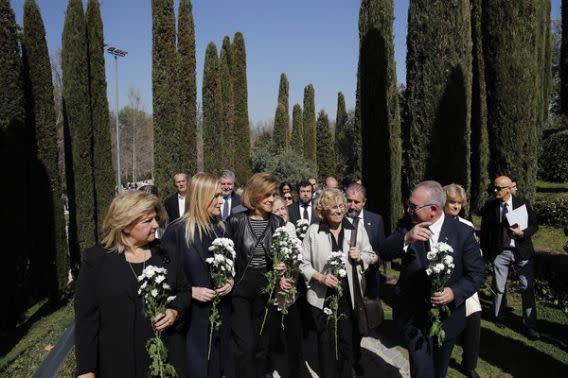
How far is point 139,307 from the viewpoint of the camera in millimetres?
3172

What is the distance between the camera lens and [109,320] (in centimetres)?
309

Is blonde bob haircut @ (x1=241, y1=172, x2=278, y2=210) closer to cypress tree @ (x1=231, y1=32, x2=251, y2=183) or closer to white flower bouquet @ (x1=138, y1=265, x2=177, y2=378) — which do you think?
white flower bouquet @ (x1=138, y1=265, x2=177, y2=378)

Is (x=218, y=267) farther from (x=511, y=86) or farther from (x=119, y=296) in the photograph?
(x=511, y=86)

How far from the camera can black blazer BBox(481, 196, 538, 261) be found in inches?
262

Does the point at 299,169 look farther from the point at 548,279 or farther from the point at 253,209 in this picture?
the point at 253,209

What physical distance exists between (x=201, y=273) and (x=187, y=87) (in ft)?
68.9

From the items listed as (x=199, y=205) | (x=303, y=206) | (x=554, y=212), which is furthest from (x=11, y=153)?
(x=554, y=212)

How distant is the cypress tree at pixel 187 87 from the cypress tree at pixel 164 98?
1.79 m

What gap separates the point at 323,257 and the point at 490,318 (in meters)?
4.27

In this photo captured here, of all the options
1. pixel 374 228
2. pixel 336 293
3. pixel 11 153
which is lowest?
pixel 336 293

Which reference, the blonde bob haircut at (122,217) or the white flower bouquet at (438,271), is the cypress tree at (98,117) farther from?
the white flower bouquet at (438,271)

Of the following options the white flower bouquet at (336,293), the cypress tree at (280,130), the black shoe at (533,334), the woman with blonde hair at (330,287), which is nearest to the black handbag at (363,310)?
the woman with blonde hair at (330,287)

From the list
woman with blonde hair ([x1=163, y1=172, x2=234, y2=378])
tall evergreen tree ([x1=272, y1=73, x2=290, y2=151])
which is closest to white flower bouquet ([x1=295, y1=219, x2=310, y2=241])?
woman with blonde hair ([x1=163, y1=172, x2=234, y2=378])

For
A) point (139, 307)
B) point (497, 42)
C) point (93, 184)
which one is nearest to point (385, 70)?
point (497, 42)
